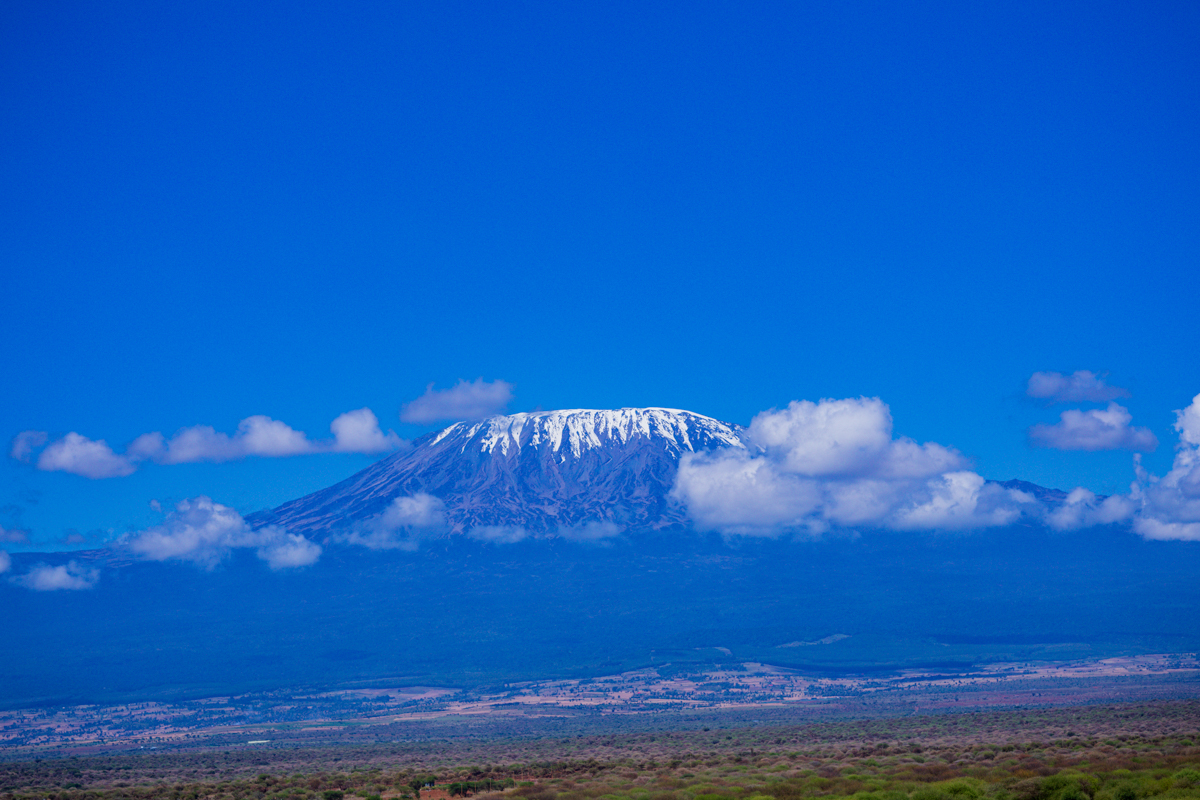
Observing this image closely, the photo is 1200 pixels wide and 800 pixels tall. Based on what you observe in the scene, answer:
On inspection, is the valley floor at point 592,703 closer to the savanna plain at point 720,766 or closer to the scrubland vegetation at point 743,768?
the savanna plain at point 720,766

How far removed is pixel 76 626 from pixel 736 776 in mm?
202990

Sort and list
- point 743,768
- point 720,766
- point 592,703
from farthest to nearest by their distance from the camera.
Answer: point 592,703 < point 720,766 < point 743,768

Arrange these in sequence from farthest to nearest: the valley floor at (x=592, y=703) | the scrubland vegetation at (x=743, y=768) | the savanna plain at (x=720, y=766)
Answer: the valley floor at (x=592, y=703)
the savanna plain at (x=720, y=766)
the scrubland vegetation at (x=743, y=768)

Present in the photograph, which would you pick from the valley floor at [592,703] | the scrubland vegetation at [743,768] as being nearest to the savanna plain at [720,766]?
the scrubland vegetation at [743,768]

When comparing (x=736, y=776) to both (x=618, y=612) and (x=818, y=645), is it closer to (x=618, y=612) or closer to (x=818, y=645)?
(x=818, y=645)

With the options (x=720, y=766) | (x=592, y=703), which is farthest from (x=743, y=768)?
(x=592, y=703)

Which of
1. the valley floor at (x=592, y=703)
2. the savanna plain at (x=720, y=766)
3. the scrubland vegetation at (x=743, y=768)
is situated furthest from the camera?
the valley floor at (x=592, y=703)

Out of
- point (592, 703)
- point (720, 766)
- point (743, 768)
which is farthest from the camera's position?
point (592, 703)

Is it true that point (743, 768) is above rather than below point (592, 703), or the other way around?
above

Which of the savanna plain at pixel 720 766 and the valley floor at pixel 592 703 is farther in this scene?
the valley floor at pixel 592 703

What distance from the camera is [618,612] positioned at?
184 metres

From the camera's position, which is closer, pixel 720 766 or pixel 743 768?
pixel 743 768

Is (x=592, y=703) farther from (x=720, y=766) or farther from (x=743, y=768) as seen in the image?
(x=743, y=768)

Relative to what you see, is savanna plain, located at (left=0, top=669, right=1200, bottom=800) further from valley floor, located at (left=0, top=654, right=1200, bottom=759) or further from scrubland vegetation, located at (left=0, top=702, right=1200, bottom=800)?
valley floor, located at (left=0, top=654, right=1200, bottom=759)
